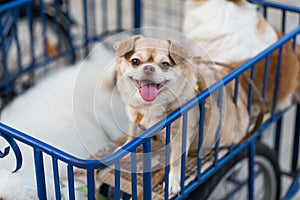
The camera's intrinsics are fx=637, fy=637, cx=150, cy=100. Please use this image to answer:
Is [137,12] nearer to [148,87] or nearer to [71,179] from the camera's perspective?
[148,87]

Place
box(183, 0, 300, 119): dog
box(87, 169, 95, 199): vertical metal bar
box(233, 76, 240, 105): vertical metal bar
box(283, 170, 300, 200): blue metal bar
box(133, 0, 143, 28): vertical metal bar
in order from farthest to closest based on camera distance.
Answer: box(133, 0, 143, 28): vertical metal bar → box(283, 170, 300, 200): blue metal bar → box(183, 0, 300, 119): dog → box(233, 76, 240, 105): vertical metal bar → box(87, 169, 95, 199): vertical metal bar

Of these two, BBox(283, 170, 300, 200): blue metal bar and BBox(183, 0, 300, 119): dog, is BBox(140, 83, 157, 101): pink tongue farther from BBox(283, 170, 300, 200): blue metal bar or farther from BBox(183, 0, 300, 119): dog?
BBox(283, 170, 300, 200): blue metal bar

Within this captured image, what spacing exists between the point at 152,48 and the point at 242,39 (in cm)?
58

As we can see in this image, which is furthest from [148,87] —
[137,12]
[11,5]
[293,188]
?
[137,12]

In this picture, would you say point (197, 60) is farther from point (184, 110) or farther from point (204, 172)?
point (204, 172)

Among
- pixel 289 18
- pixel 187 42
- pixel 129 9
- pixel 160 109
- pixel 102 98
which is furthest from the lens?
pixel 129 9

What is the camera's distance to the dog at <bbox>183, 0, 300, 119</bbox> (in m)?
1.83

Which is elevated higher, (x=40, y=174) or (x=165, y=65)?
(x=165, y=65)

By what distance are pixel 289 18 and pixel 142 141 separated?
2.21 m

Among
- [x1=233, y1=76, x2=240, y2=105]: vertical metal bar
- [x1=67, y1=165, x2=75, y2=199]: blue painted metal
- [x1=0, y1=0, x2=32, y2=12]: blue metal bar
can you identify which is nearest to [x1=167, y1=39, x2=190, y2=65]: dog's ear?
[x1=233, y1=76, x2=240, y2=105]: vertical metal bar

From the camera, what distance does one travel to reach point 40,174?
1.25 m

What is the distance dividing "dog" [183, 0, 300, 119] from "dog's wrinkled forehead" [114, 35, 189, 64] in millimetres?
493

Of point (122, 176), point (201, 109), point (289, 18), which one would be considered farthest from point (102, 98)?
point (289, 18)

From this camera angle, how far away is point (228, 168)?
1745 millimetres
